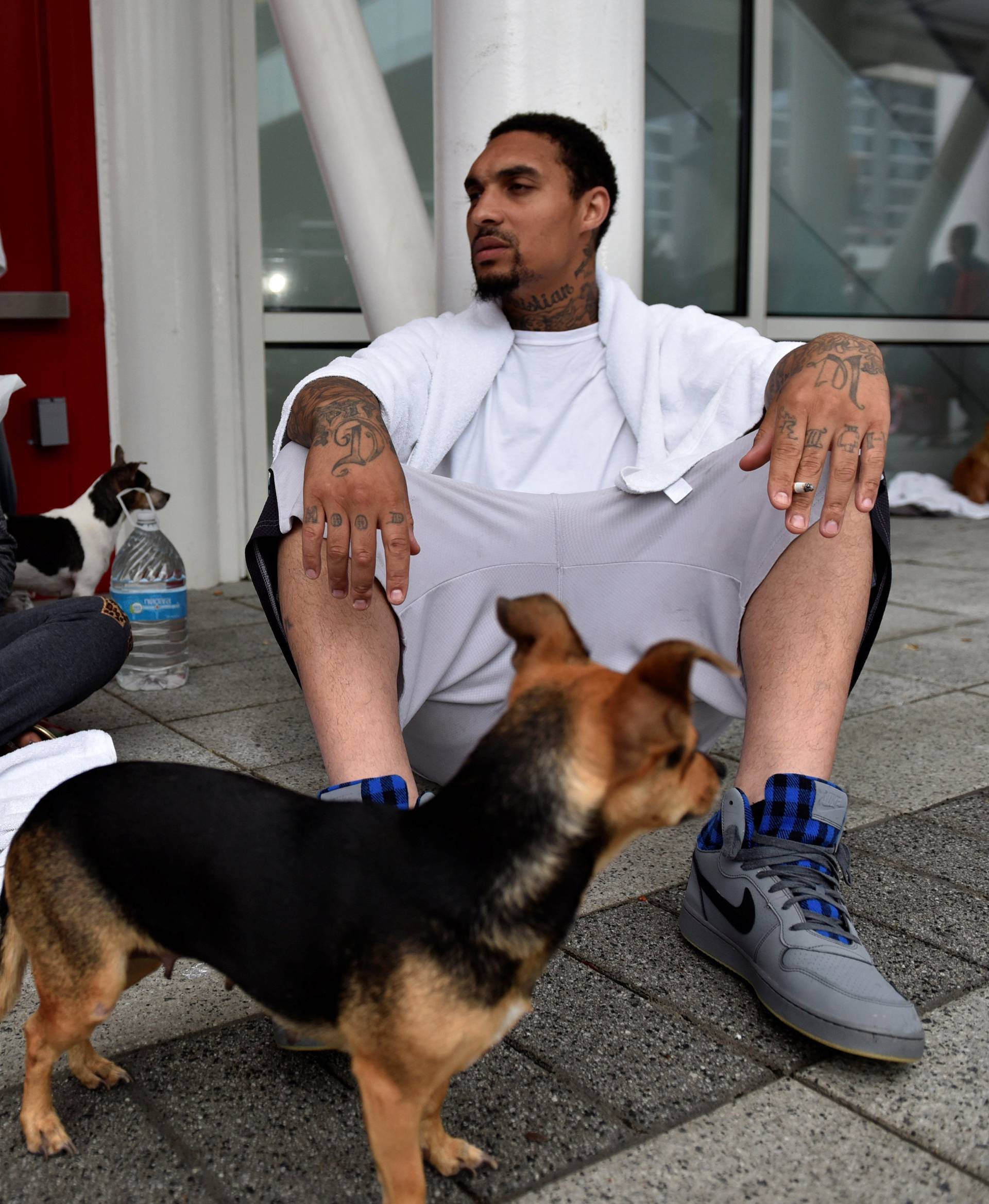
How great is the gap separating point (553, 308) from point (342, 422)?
1.03 meters

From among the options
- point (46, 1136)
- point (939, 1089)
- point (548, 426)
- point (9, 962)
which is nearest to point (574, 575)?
point (548, 426)

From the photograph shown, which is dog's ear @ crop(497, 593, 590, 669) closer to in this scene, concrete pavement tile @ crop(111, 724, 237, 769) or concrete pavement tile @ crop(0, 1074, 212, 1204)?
concrete pavement tile @ crop(0, 1074, 212, 1204)

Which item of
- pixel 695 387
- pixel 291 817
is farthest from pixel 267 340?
pixel 291 817

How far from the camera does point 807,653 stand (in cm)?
218

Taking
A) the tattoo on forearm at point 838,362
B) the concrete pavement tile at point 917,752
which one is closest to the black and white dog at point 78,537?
the concrete pavement tile at point 917,752

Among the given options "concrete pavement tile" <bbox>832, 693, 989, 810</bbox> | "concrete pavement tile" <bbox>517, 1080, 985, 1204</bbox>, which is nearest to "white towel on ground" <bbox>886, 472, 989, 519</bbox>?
"concrete pavement tile" <bbox>832, 693, 989, 810</bbox>

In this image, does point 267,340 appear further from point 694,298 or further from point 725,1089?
point 725,1089

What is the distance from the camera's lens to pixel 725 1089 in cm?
170

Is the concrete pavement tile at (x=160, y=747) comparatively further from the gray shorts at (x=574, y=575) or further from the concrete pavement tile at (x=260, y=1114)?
the concrete pavement tile at (x=260, y=1114)

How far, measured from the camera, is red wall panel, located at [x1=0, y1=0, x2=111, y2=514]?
4.95 meters

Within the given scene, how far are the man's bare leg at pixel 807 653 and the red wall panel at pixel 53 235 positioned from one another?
3987mm

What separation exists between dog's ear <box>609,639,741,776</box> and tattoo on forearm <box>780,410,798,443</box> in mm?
954

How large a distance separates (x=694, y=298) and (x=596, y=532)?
5489 millimetres

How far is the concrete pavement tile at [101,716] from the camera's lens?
3482 mm
